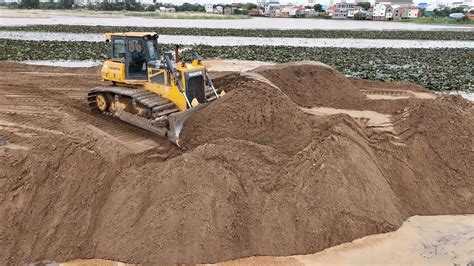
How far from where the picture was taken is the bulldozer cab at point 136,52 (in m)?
10.6

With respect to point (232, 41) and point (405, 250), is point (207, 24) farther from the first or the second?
point (405, 250)

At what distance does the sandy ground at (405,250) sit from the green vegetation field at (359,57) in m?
11.9

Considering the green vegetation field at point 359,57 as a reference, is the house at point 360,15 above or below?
above

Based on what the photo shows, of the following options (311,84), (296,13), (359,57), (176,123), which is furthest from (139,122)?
(296,13)

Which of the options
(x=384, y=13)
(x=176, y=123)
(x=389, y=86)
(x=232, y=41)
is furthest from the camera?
(x=384, y=13)

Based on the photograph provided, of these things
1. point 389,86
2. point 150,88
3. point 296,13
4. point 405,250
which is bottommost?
point 405,250

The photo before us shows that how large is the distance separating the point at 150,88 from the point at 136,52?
1163 mm

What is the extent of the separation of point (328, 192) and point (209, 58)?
63.1ft

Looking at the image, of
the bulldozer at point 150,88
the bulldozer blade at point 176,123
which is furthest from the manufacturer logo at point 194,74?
the bulldozer blade at point 176,123

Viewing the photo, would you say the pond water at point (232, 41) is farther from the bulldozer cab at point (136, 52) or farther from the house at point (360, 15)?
the house at point (360, 15)

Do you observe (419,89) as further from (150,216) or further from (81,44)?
(81,44)

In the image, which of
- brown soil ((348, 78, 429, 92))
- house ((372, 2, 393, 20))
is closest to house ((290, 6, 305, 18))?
house ((372, 2, 393, 20))

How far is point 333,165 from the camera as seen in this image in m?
7.79

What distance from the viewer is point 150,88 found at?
10461 millimetres
